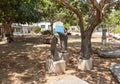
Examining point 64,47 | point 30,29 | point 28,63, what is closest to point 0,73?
point 28,63

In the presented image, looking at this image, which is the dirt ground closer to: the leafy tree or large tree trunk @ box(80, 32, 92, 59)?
large tree trunk @ box(80, 32, 92, 59)

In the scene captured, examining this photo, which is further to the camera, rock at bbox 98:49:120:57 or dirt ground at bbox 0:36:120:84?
rock at bbox 98:49:120:57

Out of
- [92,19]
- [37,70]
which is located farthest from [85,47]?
[37,70]

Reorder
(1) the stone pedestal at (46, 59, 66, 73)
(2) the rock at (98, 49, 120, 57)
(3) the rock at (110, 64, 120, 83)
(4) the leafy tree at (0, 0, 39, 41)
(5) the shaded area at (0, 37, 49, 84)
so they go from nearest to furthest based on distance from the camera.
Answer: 1. (5) the shaded area at (0, 37, 49, 84)
2. (3) the rock at (110, 64, 120, 83)
3. (1) the stone pedestal at (46, 59, 66, 73)
4. (2) the rock at (98, 49, 120, 57)
5. (4) the leafy tree at (0, 0, 39, 41)

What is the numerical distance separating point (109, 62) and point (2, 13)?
6.13 m

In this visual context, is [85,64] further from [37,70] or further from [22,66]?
[22,66]

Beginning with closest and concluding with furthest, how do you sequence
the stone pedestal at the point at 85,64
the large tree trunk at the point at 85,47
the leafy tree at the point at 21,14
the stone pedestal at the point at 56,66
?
the stone pedestal at the point at 56,66 < the stone pedestal at the point at 85,64 < the large tree trunk at the point at 85,47 < the leafy tree at the point at 21,14

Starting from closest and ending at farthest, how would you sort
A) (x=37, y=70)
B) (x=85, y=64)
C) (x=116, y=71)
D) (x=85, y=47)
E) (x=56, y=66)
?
(x=56, y=66) → (x=116, y=71) → (x=37, y=70) → (x=85, y=64) → (x=85, y=47)

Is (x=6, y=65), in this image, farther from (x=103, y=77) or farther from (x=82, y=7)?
(x=82, y=7)

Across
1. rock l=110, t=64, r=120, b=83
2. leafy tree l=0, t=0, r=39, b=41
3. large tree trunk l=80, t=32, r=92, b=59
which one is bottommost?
rock l=110, t=64, r=120, b=83

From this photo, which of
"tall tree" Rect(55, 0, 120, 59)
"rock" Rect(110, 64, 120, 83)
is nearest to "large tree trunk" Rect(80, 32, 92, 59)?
"tall tree" Rect(55, 0, 120, 59)

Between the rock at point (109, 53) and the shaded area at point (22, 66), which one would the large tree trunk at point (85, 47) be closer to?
the shaded area at point (22, 66)

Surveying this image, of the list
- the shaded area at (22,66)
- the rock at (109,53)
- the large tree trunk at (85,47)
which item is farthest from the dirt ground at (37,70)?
the large tree trunk at (85,47)

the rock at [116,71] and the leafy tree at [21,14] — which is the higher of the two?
the leafy tree at [21,14]
